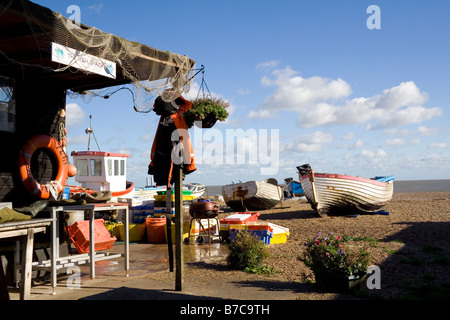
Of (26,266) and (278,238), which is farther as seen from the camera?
(278,238)

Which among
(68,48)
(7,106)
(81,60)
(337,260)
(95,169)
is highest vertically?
(68,48)

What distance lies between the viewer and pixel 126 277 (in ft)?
24.3

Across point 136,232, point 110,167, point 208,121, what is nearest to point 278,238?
point 136,232

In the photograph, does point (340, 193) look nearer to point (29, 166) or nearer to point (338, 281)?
point (338, 281)

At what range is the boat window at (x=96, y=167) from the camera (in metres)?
21.5

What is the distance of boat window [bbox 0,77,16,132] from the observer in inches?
305

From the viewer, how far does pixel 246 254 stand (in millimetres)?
7867

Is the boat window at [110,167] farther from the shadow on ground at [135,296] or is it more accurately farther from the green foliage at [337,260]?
the shadow on ground at [135,296]

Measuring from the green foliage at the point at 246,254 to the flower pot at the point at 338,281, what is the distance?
1748mm

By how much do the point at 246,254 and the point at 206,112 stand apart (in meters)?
2.79

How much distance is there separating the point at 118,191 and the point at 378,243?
1523cm

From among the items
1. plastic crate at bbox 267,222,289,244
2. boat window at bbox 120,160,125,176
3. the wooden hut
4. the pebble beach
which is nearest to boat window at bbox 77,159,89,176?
boat window at bbox 120,160,125,176

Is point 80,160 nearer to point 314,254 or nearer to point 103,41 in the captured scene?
point 103,41

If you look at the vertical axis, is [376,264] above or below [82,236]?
below
